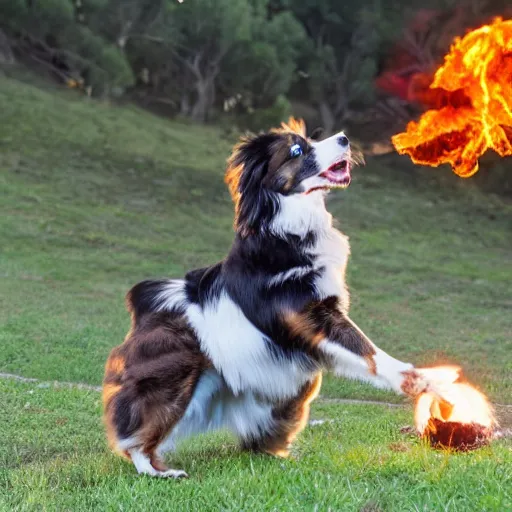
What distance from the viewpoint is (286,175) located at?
514 centimetres

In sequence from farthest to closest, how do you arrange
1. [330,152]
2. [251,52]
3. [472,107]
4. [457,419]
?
[251,52]
[472,107]
[457,419]
[330,152]

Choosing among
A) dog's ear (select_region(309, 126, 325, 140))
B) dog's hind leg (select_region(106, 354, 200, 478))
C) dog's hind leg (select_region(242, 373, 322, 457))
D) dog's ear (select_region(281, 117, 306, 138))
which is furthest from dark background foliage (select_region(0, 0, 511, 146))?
dog's hind leg (select_region(106, 354, 200, 478))

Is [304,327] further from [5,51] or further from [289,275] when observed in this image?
[5,51]

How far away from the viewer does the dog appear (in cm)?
495

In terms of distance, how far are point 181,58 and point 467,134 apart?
928 inches

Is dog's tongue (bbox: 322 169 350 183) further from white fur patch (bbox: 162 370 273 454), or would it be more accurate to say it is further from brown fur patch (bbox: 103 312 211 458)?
white fur patch (bbox: 162 370 273 454)

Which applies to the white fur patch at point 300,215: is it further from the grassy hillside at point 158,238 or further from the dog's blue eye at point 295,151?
the grassy hillside at point 158,238

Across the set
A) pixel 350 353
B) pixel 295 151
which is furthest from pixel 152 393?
pixel 295 151

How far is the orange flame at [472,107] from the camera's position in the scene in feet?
28.8

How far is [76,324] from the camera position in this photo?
1203 centimetres

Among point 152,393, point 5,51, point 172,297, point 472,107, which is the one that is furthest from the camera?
point 5,51

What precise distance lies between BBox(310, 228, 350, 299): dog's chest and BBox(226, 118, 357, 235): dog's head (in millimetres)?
260

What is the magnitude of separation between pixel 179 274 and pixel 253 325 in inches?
450

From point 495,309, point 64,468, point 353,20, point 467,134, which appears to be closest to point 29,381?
point 64,468
